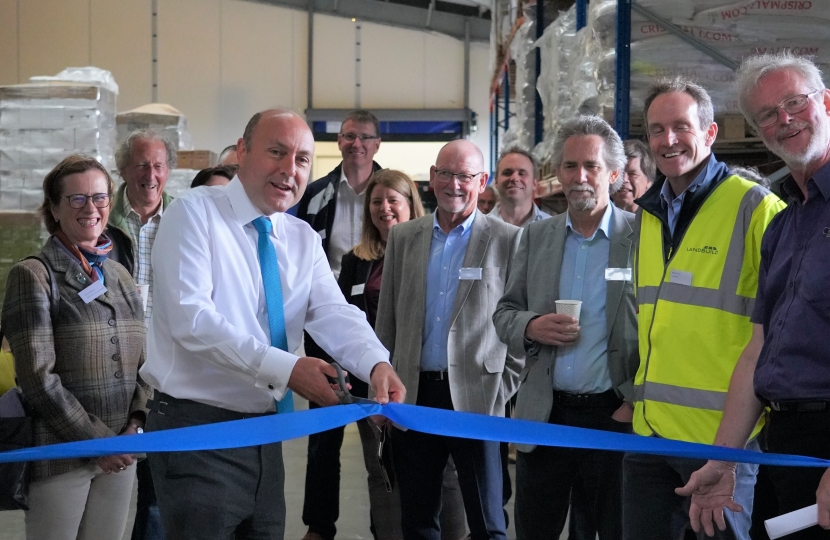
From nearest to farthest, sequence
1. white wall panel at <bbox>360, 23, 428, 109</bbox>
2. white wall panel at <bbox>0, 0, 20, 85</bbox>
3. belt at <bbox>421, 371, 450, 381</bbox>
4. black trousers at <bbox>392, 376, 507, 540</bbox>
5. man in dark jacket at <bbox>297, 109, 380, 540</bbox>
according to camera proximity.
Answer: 1. black trousers at <bbox>392, 376, 507, 540</bbox>
2. belt at <bbox>421, 371, 450, 381</bbox>
3. man in dark jacket at <bbox>297, 109, 380, 540</bbox>
4. white wall panel at <bbox>0, 0, 20, 85</bbox>
5. white wall panel at <bbox>360, 23, 428, 109</bbox>

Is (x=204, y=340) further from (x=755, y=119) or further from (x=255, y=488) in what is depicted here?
(x=755, y=119)

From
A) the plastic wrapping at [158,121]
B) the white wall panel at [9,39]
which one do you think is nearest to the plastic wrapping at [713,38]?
the plastic wrapping at [158,121]

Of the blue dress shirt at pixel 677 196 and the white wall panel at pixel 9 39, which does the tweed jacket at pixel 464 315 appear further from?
the white wall panel at pixel 9 39

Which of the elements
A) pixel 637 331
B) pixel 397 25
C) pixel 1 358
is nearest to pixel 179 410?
pixel 1 358

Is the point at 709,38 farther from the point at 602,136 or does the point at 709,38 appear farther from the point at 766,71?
the point at 766,71

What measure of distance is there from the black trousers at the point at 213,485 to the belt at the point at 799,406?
48.4 inches

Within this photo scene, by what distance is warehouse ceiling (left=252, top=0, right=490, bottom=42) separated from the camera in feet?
58.1

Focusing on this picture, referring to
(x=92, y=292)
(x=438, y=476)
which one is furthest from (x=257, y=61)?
(x=92, y=292)

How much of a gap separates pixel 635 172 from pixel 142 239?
236cm

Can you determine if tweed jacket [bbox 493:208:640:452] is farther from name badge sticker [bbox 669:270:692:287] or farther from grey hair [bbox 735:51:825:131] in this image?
grey hair [bbox 735:51:825:131]

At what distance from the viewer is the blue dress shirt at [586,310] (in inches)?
119

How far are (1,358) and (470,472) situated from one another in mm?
1718

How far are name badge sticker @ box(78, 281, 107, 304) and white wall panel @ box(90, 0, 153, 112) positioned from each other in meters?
15.0

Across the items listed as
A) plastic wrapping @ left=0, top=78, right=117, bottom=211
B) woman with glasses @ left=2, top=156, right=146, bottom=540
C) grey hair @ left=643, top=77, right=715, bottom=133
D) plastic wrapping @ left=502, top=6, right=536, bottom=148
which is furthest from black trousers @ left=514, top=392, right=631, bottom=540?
plastic wrapping @ left=0, top=78, right=117, bottom=211
